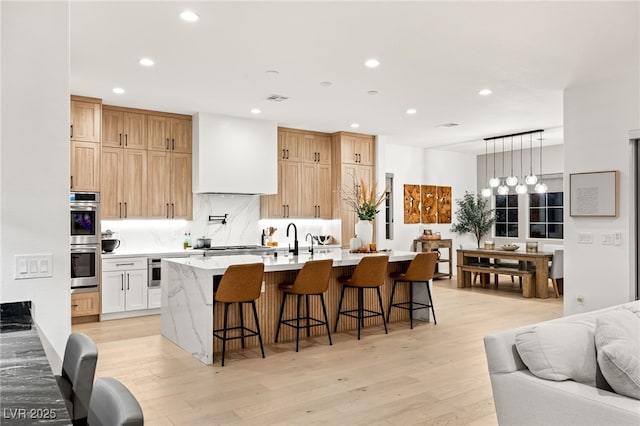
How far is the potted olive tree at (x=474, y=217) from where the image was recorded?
10758 mm

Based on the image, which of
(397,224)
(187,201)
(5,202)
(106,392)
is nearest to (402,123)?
(397,224)

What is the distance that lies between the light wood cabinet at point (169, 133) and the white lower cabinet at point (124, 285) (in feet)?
5.43

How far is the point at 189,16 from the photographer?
143 inches

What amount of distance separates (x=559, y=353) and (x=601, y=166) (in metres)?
4.10

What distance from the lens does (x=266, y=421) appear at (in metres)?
3.08

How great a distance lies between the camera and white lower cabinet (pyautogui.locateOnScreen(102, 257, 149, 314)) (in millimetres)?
6141

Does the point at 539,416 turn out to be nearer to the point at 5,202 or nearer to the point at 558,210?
the point at 5,202

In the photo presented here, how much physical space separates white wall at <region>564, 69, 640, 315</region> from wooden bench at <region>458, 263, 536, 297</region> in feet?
7.18

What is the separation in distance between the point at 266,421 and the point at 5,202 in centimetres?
198

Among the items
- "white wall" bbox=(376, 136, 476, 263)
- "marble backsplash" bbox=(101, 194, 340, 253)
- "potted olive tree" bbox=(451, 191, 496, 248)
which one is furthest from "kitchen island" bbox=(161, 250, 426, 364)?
"potted olive tree" bbox=(451, 191, 496, 248)

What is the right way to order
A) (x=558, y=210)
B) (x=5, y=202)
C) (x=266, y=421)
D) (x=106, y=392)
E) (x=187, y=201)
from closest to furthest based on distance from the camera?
(x=106, y=392)
(x=5, y=202)
(x=266, y=421)
(x=187, y=201)
(x=558, y=210)

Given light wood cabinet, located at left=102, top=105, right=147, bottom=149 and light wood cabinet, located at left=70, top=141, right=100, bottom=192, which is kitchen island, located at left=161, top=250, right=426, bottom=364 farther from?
light wood cabinet, located at left=102, top=105, right=147, bottom=149

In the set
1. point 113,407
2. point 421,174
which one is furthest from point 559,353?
point 421,174

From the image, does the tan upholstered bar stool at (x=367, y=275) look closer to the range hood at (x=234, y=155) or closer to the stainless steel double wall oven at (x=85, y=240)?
the range hood at (x=234, y=155)
